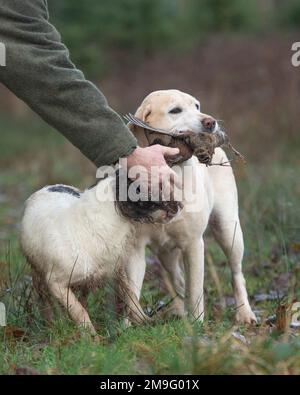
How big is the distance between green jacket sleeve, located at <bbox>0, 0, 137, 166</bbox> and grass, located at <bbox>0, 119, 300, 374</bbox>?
917 millimetres

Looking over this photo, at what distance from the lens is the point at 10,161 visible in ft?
46.0

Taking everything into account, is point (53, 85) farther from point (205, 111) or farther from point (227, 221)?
point (205, 111)

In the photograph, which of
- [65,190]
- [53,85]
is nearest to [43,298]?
[65,190]

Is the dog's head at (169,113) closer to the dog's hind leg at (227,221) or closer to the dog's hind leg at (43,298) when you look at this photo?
the dog's hind leg at (227,221)

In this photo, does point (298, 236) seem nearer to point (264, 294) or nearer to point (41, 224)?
point (264, 294)

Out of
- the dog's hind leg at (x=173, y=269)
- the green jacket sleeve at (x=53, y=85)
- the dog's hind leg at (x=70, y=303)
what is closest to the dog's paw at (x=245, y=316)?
the dog's hind leg at (x=173, y=269)

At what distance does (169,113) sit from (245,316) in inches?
51.5

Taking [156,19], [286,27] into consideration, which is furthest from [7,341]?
[286,27]

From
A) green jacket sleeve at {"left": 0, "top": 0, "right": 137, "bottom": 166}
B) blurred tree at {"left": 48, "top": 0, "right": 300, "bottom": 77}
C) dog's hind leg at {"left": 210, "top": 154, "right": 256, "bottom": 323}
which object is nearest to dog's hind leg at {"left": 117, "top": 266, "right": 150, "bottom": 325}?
green jacket sleeve at {"left": 0, "top": 0, "right": 137, "bottom": 166}

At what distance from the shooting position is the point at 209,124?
15.8ft

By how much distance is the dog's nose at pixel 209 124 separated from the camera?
15.8 ft

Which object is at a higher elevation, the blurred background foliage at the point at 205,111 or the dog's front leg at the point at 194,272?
the blurred background foliage at the point at 205,111

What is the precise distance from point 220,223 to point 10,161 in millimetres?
8879

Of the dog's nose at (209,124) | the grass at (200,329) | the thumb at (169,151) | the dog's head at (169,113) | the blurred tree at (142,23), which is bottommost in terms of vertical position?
the grass at (200,329)
